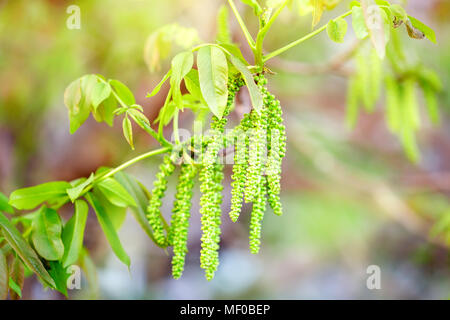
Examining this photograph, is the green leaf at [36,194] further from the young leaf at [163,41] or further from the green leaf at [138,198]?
the young leaf at [163,41]

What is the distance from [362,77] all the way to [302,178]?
1495 mm

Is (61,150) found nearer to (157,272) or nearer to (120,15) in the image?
(120,15)

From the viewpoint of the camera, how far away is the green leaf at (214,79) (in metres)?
0.57

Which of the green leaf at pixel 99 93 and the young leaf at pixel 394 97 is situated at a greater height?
→ the young leaf at pixel 394 97

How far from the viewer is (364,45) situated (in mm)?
1238

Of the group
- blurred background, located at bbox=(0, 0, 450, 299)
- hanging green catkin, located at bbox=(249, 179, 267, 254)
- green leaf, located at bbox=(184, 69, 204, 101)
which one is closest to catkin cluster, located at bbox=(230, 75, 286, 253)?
hanging green catkin, located at bbox=(249, 179, 267, 254)

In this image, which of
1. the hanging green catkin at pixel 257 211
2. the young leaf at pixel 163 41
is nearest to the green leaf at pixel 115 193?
the hanging green catkin at pixel 257 211

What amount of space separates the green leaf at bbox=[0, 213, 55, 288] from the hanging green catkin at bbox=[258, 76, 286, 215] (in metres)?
0.37

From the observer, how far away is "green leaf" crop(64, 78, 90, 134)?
2.49 ft

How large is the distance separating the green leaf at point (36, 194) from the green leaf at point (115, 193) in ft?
0.24

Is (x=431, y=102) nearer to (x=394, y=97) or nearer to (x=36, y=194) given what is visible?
(x=394, y=97)

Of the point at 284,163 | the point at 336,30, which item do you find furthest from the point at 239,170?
the point at 284,163

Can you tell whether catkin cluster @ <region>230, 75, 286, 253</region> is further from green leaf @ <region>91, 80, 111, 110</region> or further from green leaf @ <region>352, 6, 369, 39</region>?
green leaf @ <region>91, 80, 111, 110</region>
